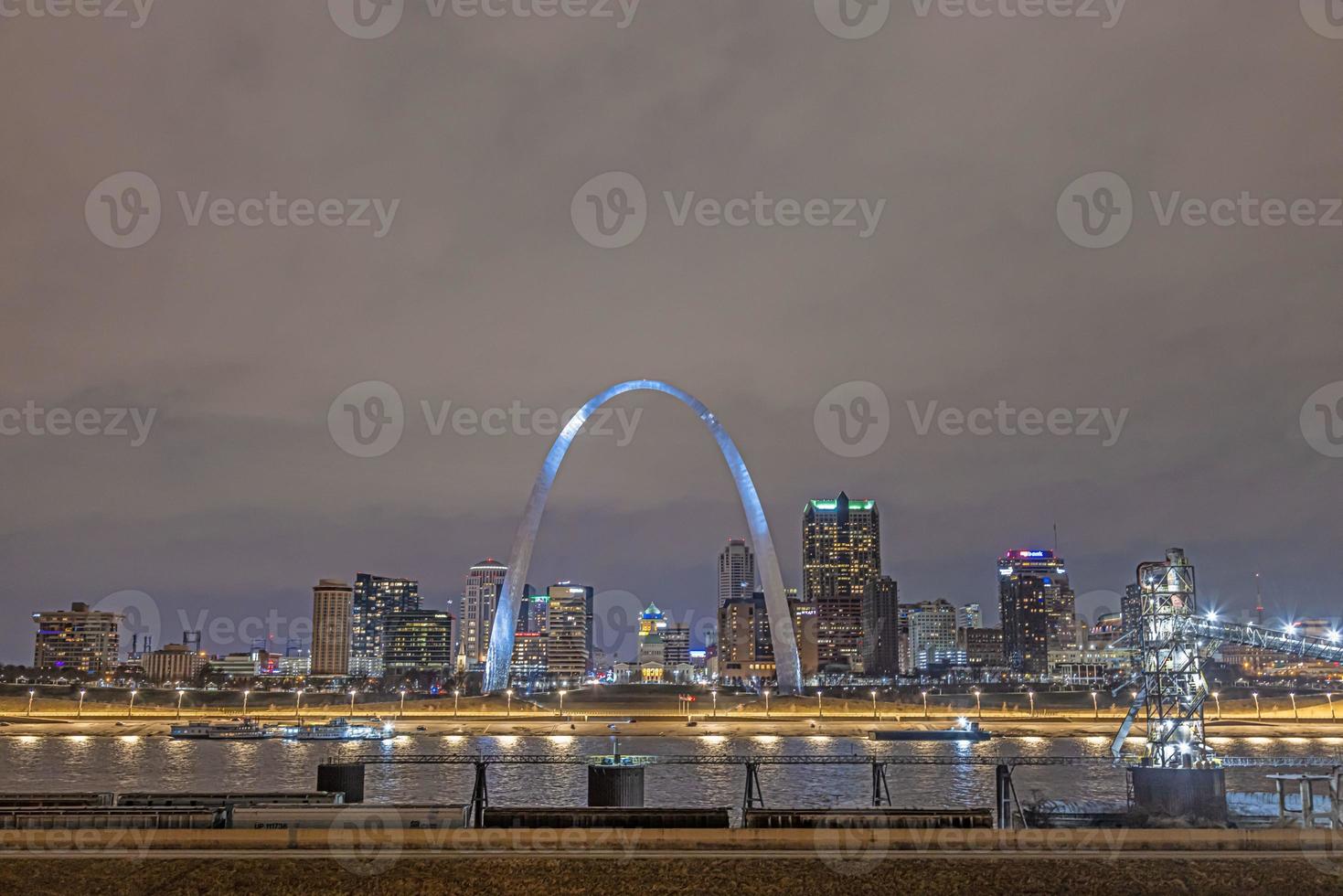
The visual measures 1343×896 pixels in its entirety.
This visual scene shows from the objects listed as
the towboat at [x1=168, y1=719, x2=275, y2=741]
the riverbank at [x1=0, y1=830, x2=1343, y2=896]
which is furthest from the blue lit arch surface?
the riverbank at [x1=0, y1=830, x2=1343, y2=896]

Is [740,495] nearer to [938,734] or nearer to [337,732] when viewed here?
[938,734]

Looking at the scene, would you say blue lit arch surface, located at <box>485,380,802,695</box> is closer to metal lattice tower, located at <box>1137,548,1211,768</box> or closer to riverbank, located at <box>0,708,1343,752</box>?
riverbank, located at <box>0,708,1343,752</box>

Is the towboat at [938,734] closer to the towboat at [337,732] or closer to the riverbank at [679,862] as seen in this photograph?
the towboat at [337,732]

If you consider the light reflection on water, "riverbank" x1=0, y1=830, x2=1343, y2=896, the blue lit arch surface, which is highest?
the blue lit arch surface

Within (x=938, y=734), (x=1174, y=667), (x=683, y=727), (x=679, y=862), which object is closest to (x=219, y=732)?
(x=683, y=727)

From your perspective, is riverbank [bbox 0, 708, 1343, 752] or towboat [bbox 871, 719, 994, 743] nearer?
towboat [bbox 871, 719, 994, 743]

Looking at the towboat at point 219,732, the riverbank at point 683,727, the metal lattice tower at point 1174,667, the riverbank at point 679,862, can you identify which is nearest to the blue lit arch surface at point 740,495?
the riverbank at point 683,727
